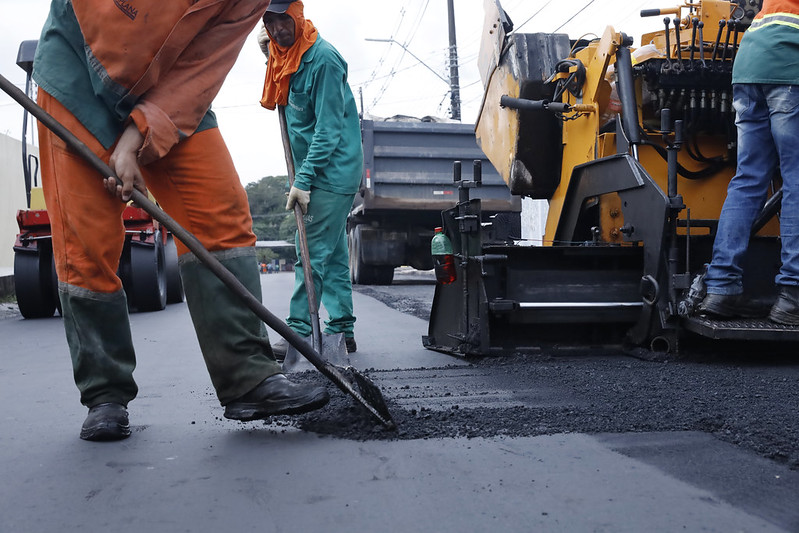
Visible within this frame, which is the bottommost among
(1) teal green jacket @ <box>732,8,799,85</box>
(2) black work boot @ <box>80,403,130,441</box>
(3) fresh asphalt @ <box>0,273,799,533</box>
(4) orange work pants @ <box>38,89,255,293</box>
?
(3) fresh asphalt @ <box>0,273,799,533</box>

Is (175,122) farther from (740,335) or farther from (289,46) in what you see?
(740,335)

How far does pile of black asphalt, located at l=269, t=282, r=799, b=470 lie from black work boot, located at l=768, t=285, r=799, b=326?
22cm

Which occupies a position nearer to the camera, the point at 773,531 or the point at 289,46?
the point at 773,531

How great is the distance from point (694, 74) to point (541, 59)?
119 cm

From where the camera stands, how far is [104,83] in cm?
277

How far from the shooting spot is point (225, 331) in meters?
2.93

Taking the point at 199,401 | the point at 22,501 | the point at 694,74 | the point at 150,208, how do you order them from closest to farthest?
1. the point at 22,501
2. the point at 150,208
3. the point at 199,401
4. the point at 694,74

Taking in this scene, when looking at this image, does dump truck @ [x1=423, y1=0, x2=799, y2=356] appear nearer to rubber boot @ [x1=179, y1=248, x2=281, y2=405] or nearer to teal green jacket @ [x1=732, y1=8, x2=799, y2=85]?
teal green jacket @ [x1=732, y1=8, x2=799, y2=85]

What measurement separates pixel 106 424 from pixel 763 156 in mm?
3294

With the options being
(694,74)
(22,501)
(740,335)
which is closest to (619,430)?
(740,335)

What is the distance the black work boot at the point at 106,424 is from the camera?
2.77 m

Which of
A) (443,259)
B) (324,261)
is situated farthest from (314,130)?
(443,259)

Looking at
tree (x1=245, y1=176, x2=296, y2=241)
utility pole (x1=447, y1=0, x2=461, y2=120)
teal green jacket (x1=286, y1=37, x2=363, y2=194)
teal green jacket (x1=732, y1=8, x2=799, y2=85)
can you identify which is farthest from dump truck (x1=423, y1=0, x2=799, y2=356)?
tree (x1=245, y1=176, x2=296, y2=241)

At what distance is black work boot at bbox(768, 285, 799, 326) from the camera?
4082mm
